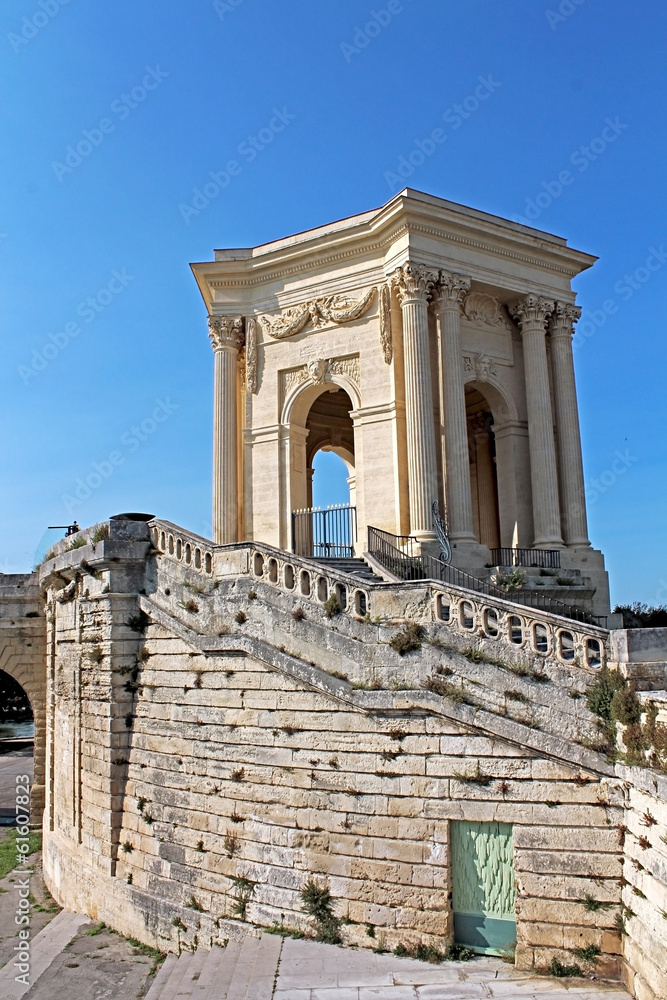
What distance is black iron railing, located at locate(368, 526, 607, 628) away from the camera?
16125 millimetres

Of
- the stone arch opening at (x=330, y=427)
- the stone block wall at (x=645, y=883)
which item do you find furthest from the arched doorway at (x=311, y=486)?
the stone block wall at (x=645, y=883)

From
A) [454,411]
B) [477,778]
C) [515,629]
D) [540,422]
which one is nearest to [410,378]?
[454,411]

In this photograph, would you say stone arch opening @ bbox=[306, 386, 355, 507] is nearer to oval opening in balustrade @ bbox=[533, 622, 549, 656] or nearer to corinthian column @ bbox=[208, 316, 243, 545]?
corinthian column @ bbox=[208, 316, 243, 545]

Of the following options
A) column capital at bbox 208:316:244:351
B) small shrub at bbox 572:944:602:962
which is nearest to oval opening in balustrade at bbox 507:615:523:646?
small shrub at bbox 572:944:602:962

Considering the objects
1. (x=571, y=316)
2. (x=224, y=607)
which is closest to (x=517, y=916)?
(x=224, y=607)

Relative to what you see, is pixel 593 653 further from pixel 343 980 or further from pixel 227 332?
pixel 227 332

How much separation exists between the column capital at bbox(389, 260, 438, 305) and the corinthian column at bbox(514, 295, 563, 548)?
10.4 ft

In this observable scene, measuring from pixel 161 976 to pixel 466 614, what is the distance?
6241mm

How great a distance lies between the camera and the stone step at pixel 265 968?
866 centimetres

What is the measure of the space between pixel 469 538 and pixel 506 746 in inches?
368

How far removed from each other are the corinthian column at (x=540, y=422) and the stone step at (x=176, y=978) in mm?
12754

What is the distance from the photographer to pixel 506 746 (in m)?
9.34

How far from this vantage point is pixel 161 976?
10273 millimetres

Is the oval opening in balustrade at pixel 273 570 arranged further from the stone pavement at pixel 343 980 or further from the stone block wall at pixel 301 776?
the stone pavement at pixel 343 980
